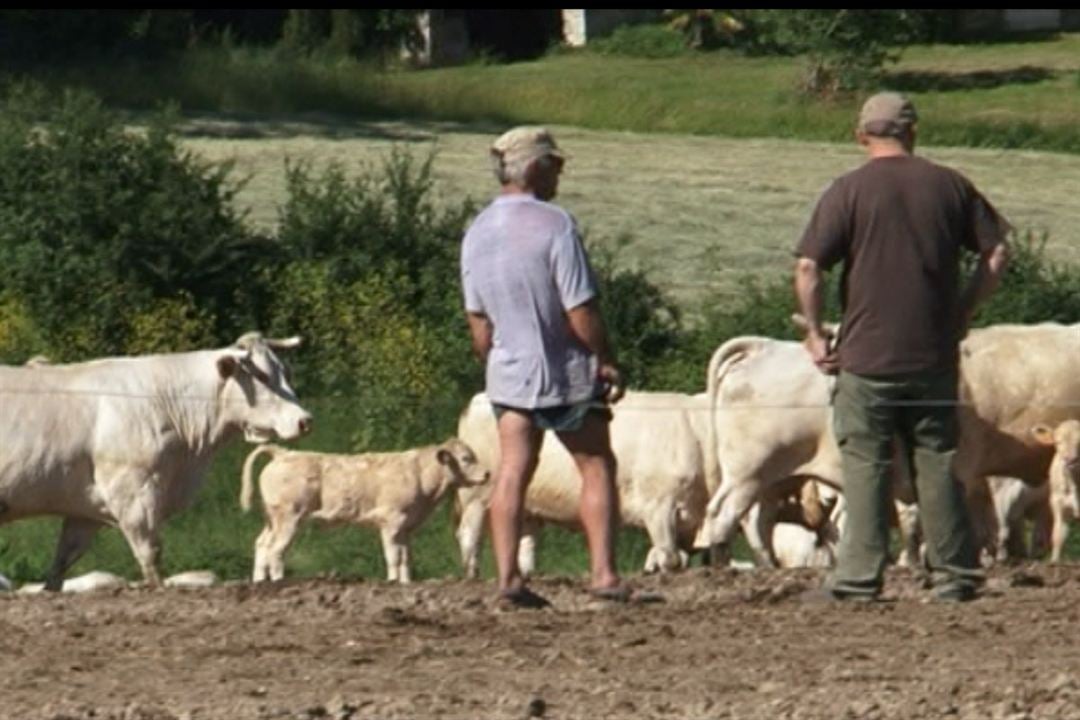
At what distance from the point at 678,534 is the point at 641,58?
4917 centimetres

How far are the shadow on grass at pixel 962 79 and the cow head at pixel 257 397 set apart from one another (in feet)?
140

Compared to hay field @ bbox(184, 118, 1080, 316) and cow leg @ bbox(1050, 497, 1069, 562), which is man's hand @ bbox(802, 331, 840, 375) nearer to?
cow leg @ bbox(1050, 497, 1069, 562)

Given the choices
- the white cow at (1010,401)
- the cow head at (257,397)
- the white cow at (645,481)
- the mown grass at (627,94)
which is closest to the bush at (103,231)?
the white cow at (645,481)

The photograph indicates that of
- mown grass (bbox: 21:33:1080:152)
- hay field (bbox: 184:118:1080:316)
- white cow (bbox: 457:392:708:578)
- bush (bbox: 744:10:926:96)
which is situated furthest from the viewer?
bush (bbox: 744:10:926:96)

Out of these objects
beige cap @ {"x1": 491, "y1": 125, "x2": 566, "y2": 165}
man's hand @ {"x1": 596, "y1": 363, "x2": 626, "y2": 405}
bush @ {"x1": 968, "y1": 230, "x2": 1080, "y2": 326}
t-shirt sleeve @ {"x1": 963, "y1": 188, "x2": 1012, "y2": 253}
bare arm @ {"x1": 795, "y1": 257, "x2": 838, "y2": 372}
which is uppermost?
beige cap @ {"x1": 491, "y1": 125, "x2": 566, "y2": 165}

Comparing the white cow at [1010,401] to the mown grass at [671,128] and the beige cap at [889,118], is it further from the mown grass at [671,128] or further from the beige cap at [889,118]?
the mown grass at [671,128]

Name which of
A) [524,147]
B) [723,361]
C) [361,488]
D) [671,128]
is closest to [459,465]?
[361,488]

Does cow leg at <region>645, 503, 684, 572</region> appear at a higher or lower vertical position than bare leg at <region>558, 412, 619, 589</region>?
lower

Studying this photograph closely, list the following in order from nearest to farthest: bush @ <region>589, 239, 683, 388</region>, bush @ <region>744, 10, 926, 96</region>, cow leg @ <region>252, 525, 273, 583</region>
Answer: cow leg @ <region>252, 525, 273, 583</region>
bush @ <region>589, 239, 683, 388</region>
bush @ <region>744, 10, 926, 96</region>

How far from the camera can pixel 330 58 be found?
2579 inches

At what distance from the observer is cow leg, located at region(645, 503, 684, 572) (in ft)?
68.5

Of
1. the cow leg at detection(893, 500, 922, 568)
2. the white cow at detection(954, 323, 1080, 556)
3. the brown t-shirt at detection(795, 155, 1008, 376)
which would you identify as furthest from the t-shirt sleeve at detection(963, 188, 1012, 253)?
the cow leg at detection(893, 500, 922, 568)

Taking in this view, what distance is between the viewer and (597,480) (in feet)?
44.2

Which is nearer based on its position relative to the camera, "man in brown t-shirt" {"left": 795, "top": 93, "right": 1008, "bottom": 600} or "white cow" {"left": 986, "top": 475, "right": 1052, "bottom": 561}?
"man in brown t-shirt" {"left": 795, "top": 93, "right": 1008, "bottom": 600}
